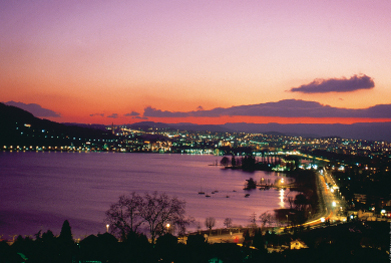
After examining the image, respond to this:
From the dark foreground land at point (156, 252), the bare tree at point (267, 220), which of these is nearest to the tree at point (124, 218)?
the dark foreground land at point (156, 252)

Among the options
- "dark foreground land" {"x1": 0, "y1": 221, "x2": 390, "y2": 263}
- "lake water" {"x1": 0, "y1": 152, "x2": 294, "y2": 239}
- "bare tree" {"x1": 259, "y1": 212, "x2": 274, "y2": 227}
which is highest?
"dark foreground land" {"x1": 0, "y1": 221, "x2": 390, "y2": 263}

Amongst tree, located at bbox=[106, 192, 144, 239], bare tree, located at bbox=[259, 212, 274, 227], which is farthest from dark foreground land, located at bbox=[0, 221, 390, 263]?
bare tree, located at bbox=[259, 212, 274, 227]

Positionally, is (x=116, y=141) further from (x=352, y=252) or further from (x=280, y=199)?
A: (x=352, y=252)

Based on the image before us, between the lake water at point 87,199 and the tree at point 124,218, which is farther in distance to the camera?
the lake water at point 87,199

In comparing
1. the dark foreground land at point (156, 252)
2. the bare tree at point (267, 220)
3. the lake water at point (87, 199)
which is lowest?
the lake water at point (87, 199)

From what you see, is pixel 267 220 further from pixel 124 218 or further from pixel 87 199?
pixel 87 199

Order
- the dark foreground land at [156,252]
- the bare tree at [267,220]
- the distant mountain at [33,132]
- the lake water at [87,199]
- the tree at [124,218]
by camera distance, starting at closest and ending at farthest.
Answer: the dark foreground land at [156,252], the tree at [124,218], the bare tree at [267,220], the lake water at [87,199], the distant mountain at [33,132]

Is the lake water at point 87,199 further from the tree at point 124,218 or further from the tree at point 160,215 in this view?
the tree at point 160,215

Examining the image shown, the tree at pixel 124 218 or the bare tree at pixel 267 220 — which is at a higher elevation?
the tree at pixel 124 218

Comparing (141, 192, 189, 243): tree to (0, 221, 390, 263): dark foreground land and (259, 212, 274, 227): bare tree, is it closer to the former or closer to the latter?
(0, 221, 390, 263): dark foreground land

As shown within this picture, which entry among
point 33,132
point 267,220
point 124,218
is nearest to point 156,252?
point 124,218

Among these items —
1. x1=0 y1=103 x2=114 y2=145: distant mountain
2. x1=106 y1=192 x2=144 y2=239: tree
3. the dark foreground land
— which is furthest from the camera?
x1=0 y1=103 x2=114 y2=145: distant mountain
